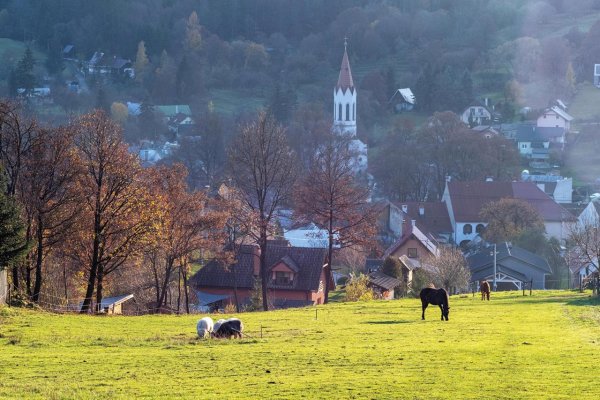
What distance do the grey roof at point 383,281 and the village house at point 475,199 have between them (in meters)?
31.8

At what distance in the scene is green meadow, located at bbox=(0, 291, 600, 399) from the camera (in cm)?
1780

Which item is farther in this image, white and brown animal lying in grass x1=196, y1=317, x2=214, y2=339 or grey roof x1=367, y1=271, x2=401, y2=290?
grey roof x1=367, y1=271, x2=401, y2=290

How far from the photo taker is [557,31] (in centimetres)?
16900

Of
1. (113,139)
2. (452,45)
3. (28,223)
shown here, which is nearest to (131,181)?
(113,139)

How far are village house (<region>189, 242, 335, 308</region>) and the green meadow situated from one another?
62.8 ft

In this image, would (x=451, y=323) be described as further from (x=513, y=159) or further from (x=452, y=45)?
(x=452, y=45)

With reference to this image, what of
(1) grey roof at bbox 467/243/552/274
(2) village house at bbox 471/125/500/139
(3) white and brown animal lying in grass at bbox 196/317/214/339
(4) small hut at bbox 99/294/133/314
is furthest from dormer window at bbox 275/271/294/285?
(2) village house at bbox 471/125/500/139

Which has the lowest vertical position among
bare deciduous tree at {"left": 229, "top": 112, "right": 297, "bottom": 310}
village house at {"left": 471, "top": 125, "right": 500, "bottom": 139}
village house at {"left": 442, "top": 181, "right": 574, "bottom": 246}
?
bare deciduous tree at {"left": 229, "top": 112, "right": 297, "bottom": 310}

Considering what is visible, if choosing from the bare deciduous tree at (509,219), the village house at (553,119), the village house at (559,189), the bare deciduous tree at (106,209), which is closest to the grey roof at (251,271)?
the bare deciduous tree at (106,209)

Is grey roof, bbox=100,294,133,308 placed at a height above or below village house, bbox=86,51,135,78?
below

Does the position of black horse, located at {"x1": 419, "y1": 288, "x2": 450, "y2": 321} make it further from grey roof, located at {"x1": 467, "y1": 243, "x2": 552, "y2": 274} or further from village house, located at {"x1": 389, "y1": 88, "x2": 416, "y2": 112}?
village house, located at {"x1": 389, "y1": 88, "x2": 416, "y2": 112}

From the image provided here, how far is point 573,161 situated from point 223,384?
333 ft

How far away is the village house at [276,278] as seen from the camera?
50750 millimetres

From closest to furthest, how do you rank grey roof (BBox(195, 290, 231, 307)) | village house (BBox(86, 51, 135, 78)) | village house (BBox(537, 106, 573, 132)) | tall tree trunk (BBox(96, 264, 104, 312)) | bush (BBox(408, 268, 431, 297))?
tall tree trunk (BBox(96, 264, 104, 312))
bush (BBox(408, 268, 431, 297))
grey roof (BBox(195, 290, 231, 307))
village house (BBox(537, 106, 573, 132))
village house (BBox(86, 51, 135, 78))
